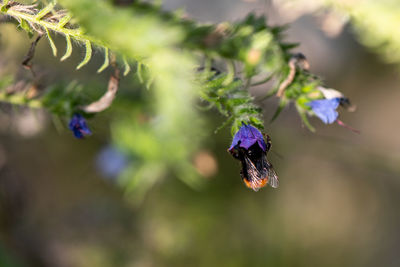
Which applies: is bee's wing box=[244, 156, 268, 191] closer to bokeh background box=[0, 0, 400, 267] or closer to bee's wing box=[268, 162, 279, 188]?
bee's wing box=[268, 162, 279, 188]

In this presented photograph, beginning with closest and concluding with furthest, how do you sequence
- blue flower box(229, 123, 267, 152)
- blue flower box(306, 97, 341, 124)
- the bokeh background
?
blue flower box(229, 123, 267, 152)
blue flower box(306, 97, 341, 124)
the bokeh background

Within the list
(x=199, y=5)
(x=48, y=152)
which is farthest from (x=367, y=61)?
(x=48, y=152)

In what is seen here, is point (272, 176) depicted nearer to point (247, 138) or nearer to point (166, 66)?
point (247, 138)

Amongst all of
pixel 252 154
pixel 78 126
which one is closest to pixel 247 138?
pixel 252 154

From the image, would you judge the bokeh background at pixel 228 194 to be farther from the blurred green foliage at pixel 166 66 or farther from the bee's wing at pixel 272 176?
the bee's wing at pixel 272 176

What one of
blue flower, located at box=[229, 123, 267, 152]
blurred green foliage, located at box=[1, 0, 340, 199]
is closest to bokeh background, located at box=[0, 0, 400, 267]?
blurred green foliage, located at box=[1, 0, 340, 199]
